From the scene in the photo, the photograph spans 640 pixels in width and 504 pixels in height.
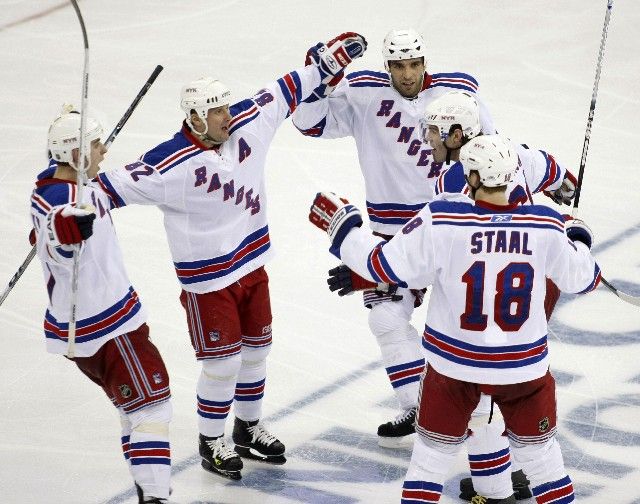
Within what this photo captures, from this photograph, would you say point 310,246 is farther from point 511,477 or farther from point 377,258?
point 377,258

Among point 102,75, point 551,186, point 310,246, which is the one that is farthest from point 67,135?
point 102,75

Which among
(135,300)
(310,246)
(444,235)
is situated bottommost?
(310,246)

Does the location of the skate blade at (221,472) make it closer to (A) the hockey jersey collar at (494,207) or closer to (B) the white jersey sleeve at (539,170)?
(B) the white jersey sleeve at (539,170)

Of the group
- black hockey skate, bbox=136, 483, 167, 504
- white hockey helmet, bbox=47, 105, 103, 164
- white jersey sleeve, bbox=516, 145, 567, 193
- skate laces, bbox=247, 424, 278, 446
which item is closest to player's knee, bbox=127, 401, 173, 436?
black hockey skate, bbox=136, 483, 167, 504

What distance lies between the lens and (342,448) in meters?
5.47

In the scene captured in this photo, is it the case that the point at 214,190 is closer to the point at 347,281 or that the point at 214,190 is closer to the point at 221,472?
the point at 347,281

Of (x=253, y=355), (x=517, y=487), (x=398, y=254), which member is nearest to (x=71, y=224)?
(x=398, y=254)

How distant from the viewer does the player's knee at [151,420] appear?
479 centimetres

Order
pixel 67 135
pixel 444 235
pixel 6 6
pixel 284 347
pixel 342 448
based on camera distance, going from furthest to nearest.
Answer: pixel 6 6
pixel 284 347
pixel 342 448
pixel 67 135
pixel 444 235

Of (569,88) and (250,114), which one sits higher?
(250,114)

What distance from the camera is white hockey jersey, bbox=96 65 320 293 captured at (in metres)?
4.93

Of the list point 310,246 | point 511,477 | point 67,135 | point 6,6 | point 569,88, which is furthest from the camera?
point 6,6

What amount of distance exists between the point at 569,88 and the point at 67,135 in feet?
17.4

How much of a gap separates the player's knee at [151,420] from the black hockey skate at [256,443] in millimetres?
660
